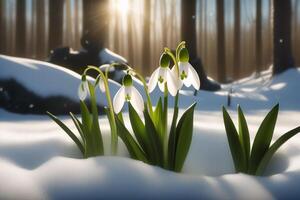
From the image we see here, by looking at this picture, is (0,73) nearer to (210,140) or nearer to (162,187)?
(210,140)

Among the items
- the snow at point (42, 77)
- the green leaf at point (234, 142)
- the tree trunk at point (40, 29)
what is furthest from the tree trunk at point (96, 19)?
the tree trunk at point (40, 29)

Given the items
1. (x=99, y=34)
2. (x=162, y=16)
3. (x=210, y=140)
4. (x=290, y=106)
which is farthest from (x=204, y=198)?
(x=162, y=16)

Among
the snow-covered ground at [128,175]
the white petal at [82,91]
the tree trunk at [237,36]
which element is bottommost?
the tree trunk at [237,36]

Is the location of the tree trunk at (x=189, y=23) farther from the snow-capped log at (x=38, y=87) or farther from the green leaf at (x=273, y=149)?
the green leaf at (x=273, y=149)

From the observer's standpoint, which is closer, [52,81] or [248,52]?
[52,81]

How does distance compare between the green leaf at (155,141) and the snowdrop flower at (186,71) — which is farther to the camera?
the green leaf at (155,141)

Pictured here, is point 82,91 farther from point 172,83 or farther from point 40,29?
point 40,29

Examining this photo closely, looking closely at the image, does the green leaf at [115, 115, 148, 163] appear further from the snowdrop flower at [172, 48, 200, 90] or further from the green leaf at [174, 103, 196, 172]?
the snowdrop flower at [172, 48, 200, 90]
